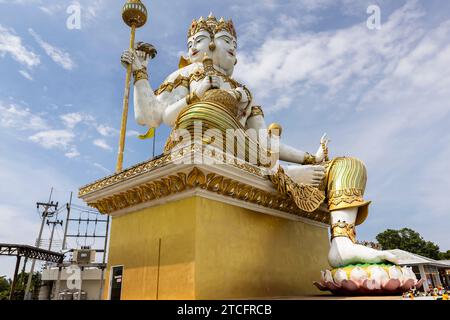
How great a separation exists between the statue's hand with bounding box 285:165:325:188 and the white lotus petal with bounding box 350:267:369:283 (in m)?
1.47

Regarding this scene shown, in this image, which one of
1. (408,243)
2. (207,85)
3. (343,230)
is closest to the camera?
(343,230)

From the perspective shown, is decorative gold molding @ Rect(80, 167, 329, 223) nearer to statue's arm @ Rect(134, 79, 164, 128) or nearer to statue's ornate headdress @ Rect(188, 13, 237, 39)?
statue's arm @ Rect(134, 79, 164, 128)

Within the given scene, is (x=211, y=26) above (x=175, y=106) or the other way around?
above


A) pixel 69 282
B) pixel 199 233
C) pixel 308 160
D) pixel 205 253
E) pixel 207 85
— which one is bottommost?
pixel 205 253

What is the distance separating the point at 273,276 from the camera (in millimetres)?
4938

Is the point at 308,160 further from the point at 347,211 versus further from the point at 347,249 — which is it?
the point at 347,249

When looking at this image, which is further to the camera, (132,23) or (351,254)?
(132,23)

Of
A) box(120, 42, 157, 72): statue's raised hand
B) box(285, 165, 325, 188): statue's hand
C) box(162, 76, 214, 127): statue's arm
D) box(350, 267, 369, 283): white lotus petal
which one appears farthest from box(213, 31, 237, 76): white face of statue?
box(350, 267, 369, 283): white lotus petal

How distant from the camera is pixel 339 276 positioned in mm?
4426

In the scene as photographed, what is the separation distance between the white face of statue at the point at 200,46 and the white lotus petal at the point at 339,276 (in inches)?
192

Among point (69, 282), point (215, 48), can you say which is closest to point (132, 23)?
point (215, 48)

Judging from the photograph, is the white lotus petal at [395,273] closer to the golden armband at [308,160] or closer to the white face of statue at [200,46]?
the golden armband at [308,160]

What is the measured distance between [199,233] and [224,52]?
4.42 metres
